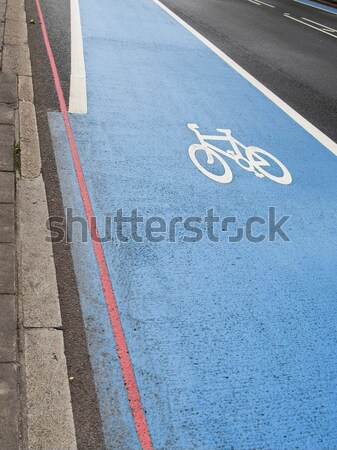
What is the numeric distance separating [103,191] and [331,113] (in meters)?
5.05

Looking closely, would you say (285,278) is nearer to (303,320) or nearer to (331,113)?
(303,320)

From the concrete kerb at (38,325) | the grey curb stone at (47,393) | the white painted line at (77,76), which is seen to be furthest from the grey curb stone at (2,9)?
the grey curb stone at (47,393)

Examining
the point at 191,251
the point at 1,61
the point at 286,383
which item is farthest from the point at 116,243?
the point at 1,61

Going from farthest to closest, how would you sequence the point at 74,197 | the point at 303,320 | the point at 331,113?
the point at 331,113, the point at 74,197, the point at 303,320

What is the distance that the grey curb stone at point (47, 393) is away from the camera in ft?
8.55

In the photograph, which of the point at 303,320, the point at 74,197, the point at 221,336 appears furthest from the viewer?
the point at 74,197

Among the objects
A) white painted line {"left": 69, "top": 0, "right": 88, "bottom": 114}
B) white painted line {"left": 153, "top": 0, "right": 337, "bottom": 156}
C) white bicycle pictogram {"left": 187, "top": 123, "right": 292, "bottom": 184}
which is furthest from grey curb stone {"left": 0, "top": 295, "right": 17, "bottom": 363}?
white painted line {"left": 153, "top": 0, "right": 337, "bottom": 156}

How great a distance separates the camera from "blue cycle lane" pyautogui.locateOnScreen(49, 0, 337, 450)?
293cm

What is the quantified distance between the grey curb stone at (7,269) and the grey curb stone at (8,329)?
0.25ft

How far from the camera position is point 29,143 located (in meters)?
5.26

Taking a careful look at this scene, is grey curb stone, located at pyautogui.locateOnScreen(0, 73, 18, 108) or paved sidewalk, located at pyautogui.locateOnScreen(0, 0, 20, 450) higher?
grey curb stone, located at pyautogui.locateOnScreen(0, 73, 18, 108)

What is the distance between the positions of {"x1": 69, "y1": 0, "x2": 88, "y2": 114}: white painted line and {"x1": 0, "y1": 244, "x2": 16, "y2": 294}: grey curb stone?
10.3 ft

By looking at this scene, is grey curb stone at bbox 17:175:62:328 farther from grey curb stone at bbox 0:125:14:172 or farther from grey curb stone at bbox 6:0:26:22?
grey curb stone at bbox 6:0:26:22

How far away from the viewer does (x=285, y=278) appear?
4125 mm
